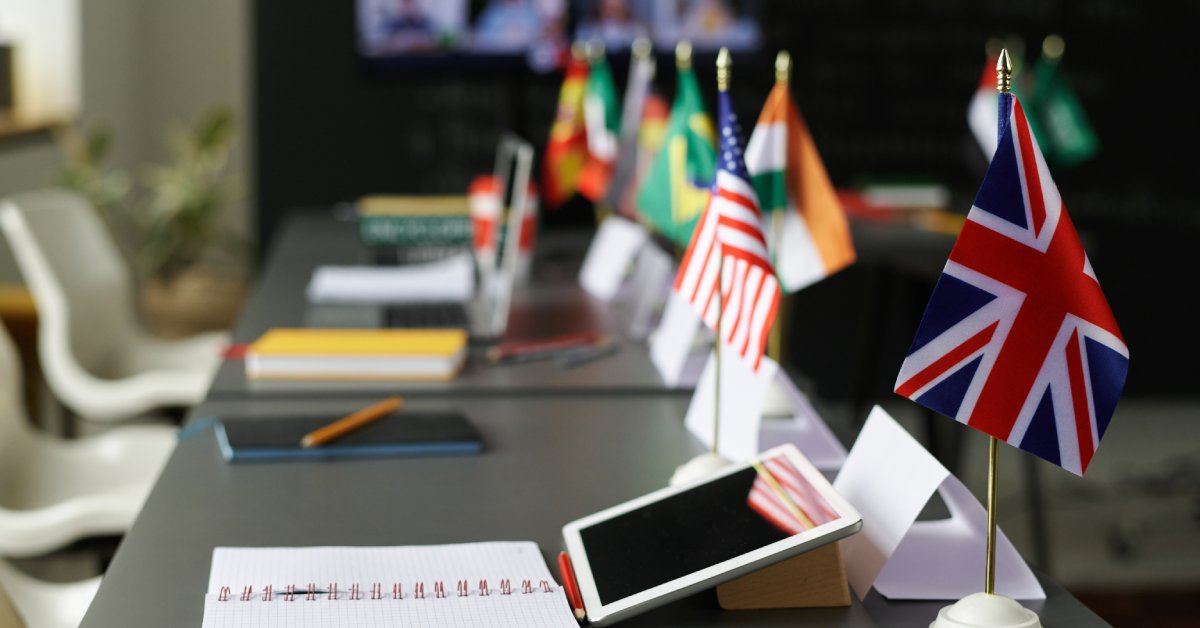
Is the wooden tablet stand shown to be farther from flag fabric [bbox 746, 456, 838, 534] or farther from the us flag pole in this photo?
the us flag pole

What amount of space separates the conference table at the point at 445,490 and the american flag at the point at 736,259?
8.9 inches

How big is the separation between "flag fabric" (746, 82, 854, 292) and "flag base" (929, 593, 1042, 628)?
0.83 m

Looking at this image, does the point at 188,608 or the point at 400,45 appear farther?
the point at 400,45

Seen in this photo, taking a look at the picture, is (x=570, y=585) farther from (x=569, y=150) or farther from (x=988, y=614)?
(x=569, y=150)

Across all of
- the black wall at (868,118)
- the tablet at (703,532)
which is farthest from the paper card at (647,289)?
the black wall at (868,118)

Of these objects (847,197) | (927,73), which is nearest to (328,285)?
(847,197)

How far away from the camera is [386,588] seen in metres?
1.28

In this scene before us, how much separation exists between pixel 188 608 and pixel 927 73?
4.80 m

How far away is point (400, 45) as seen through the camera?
5.26 meters

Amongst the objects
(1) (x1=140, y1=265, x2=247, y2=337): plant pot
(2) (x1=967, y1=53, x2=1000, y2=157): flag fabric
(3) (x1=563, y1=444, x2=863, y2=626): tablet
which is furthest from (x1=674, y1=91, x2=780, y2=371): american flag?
(1) (x1=140, y1=265, x2=247, y2=337): plant pot

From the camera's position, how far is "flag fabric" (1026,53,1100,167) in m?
4.10

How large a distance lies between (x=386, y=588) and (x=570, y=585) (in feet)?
0.55

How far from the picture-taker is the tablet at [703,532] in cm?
120

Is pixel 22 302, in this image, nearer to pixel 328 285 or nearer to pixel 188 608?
pixel 328 285
